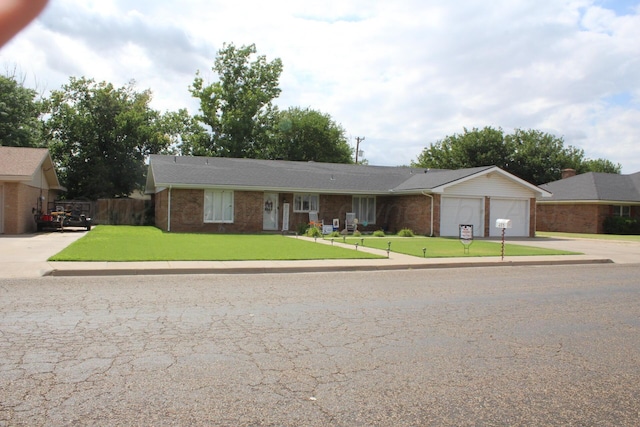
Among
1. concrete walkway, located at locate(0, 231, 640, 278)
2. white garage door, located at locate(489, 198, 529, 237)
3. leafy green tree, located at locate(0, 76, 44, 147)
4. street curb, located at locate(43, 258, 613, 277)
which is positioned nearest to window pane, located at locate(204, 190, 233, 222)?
concrete walkway, located at locate(0, 231, 640, 278)

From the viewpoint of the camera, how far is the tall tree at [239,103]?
5012 centimetres

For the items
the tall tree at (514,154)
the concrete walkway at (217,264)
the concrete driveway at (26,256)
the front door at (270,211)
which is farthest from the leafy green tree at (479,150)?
the concrete driveway at (26,256)

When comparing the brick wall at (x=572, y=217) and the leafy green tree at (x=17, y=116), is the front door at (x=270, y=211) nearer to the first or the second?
the brick wall at (x=572, y=217)

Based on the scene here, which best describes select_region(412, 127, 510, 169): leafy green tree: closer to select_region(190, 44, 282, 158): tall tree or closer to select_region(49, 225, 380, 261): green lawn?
select_region(190, 44, 282, 158): tall tree

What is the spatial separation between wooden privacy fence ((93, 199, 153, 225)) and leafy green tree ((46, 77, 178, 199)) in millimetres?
9067

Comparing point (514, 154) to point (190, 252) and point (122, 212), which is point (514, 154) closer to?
point (122, 212)

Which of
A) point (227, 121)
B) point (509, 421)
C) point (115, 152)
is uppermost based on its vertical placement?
point (227, 121)

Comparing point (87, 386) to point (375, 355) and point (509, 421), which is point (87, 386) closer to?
point (375, 355)

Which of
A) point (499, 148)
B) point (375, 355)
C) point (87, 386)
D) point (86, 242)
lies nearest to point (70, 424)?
point (87, 386)

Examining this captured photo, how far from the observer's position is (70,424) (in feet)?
13.1

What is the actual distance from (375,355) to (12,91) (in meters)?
43.8

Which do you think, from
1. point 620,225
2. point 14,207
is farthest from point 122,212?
point 620,225

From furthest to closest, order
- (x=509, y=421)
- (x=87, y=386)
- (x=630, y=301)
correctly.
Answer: (x=630, y=301) < (x=87, y=386) < (x=509, y=421)

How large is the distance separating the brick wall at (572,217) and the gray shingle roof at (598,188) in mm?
748
